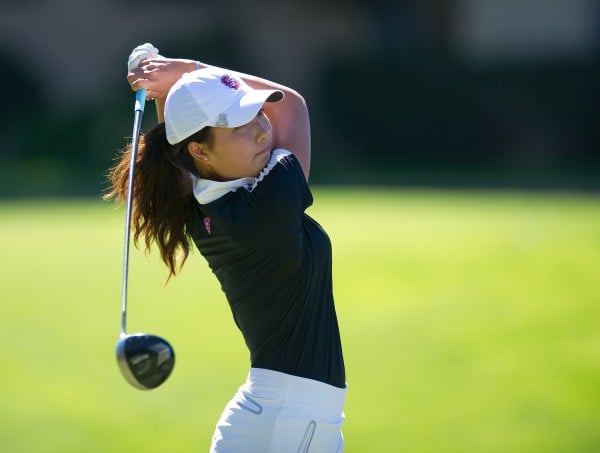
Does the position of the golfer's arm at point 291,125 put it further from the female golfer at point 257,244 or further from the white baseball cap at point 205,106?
the white baseball cap at point 205,106

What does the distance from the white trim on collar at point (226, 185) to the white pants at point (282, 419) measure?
51 cm

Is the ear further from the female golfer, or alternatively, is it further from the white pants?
the white pants

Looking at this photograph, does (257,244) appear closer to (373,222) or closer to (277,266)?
(277,266)

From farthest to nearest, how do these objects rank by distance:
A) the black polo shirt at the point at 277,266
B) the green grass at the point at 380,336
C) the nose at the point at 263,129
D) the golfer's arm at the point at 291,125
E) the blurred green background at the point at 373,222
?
the blurred green background at the point at 373,222
the green grass at the point at 380,336
the golfer's arm at the point at 291,125
the nose at the point at 263,129
the black polo shirt at the point at 277,266

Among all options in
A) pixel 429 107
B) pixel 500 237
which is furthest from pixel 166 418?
pixel 429 107

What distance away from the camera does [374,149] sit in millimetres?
21812

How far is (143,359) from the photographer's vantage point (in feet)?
10.2

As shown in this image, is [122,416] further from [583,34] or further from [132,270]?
[583,34]

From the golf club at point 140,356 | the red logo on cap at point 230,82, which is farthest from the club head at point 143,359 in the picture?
the red logo on cap at point 230,82

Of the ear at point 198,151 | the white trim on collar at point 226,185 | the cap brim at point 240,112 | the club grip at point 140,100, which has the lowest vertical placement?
the white trim on collar at point 226,185

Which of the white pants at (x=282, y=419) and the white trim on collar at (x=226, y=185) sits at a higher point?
the white trim on collar at (x=226, y=185)

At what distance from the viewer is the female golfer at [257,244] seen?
3.11 metres

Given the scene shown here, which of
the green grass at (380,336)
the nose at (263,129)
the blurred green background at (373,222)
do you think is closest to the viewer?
the nose at (263,129)

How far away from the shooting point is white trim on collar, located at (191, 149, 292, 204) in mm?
3152
